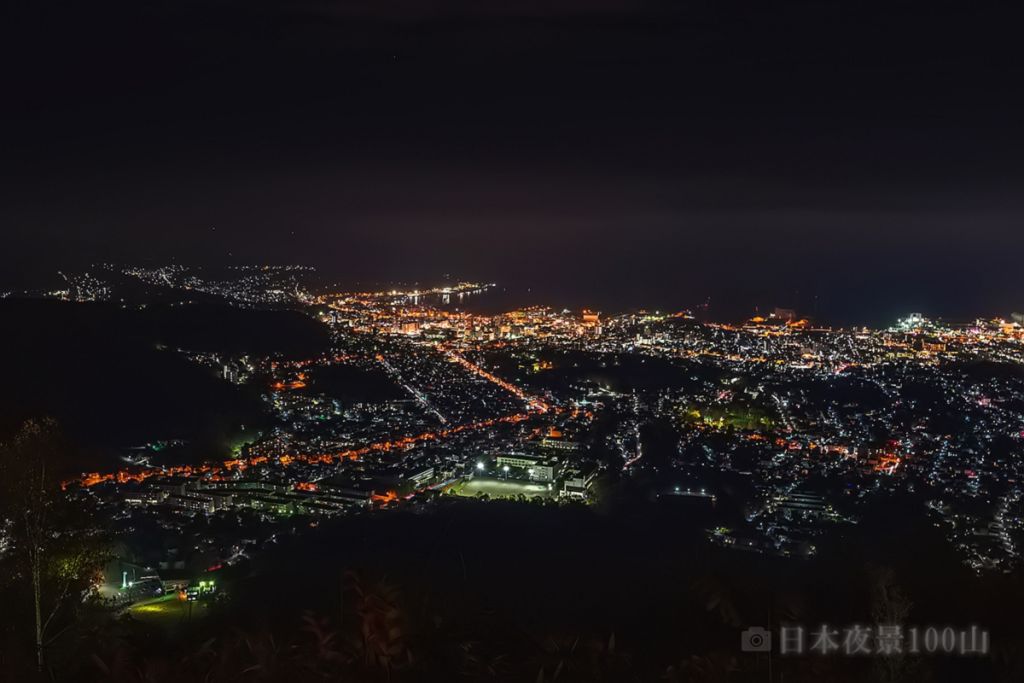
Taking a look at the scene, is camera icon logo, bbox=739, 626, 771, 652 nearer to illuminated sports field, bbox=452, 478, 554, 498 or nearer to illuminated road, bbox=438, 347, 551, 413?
illuminated sports field, bbox=452, 478, 554, 498

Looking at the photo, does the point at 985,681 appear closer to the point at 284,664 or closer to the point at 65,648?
the point at 284,664

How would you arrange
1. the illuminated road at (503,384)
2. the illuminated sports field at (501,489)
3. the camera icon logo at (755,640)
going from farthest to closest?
the illuminated road at (503,384) < the illuminated sports field at (501,489) < the camera icon logo at (755,640)

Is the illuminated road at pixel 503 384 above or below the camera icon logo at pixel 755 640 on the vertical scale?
above

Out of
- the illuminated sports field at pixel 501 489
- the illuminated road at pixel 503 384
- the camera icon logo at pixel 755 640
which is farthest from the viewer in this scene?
the illuminated road at pixel 503 384

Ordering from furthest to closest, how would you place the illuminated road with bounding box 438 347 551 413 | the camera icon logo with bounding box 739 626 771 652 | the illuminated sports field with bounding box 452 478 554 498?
the illuminated road with bounding box 438 347 551 413 → the illuminated sports field with bounding box 452 478 554 498 → the camera icon logo with bounding box 739 626 771 652

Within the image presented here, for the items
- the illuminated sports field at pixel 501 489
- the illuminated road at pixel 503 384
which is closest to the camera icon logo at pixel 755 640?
the illuminated sports field at pixel 501 489

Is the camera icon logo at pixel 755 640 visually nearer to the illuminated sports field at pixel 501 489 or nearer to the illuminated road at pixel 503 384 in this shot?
the illuminated sports field at pixel 501 489

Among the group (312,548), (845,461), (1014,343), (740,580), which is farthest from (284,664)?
(1014,343)

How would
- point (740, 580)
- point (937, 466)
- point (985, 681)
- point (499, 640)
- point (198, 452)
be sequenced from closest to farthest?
point (985, 681) → point (499, 640) → point (740, 580) → point (937, 466) → point (198, 452)

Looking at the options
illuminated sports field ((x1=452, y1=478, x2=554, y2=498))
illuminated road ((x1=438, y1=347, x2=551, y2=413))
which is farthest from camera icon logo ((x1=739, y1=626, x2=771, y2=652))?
illuminated road ((x1=438, y1=347, x2=551, y2=413))
